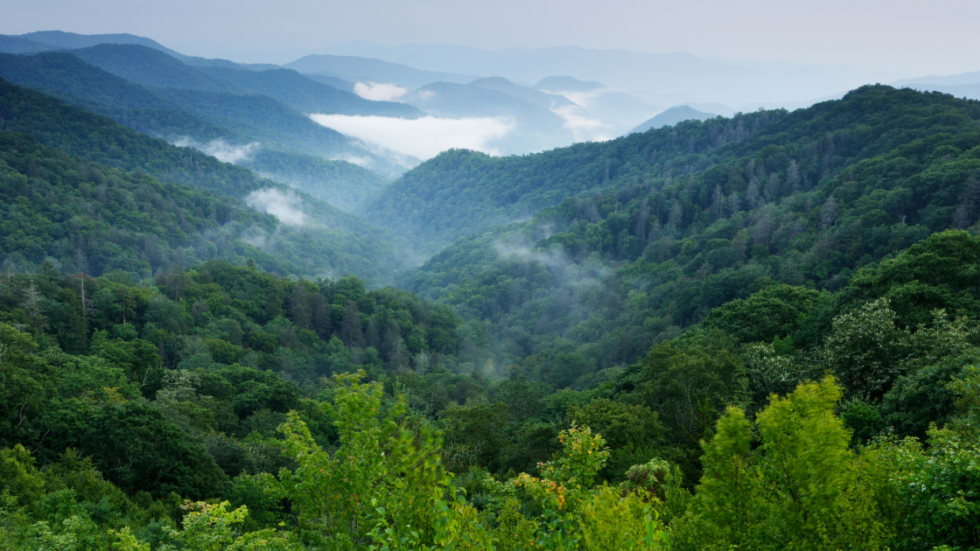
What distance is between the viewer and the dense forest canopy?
8.85 metres

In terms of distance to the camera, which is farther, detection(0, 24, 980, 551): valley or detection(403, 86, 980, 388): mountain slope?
detection(403, 86, 980, 388): mountain slope

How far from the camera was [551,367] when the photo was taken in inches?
3312

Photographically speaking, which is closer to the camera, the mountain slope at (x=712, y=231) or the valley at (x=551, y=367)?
the valley at (x=551, y=367)

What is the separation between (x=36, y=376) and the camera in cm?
3294

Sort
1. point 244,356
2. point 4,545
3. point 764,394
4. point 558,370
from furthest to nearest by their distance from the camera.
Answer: point 558,370 < point 244,356 < point 764,394 < point 4,545

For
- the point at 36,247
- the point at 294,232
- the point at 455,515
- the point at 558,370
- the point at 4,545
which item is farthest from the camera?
the point at 294,232

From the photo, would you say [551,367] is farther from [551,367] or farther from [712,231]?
[712,231]

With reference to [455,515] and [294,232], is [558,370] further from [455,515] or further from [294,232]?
[294,232]

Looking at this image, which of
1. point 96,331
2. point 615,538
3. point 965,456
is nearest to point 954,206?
point 965,456

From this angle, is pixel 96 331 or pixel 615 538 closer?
pixel 615 538

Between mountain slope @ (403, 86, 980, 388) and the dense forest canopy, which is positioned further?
mountain slope @ (403, 86, 980, 388)

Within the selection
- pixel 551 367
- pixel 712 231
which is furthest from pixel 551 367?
pixel 712 231

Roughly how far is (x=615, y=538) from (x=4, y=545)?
54.5 ft

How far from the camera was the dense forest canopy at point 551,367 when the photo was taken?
8852 millimetres
